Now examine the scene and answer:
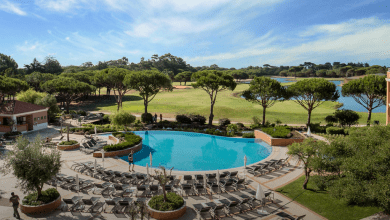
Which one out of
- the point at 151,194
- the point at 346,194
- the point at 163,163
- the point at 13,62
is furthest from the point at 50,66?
the point at 346,194

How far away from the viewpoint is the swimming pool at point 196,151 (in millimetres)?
22406

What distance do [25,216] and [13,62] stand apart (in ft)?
413

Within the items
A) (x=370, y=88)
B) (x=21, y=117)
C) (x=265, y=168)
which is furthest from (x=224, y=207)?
(x=21, y=117)

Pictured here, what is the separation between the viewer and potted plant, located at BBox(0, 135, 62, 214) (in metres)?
11.7

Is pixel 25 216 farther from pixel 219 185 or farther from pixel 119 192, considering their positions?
pixel 219 185

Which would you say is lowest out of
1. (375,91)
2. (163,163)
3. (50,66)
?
(163,163)

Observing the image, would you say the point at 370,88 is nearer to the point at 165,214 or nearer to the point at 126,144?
the point at 126,144

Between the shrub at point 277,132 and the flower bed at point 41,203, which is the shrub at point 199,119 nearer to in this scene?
the shrub at point 277,132

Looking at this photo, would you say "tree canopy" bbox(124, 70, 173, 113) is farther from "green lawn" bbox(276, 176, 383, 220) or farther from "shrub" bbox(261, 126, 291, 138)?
"green lawn" bbox(276, 176, 383, 220)

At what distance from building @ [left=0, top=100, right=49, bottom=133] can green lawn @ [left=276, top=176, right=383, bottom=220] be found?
1262 inches

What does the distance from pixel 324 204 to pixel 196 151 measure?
15.1 m

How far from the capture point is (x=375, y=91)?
105 feet

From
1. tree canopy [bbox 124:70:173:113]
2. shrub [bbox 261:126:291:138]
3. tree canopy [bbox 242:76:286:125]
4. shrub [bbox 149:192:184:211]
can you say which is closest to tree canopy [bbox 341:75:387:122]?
tree canopy [bbox 242:76:286:125]

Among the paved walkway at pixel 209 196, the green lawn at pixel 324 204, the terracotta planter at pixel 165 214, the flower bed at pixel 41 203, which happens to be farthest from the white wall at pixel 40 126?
the green lawn at pixel 324 204
